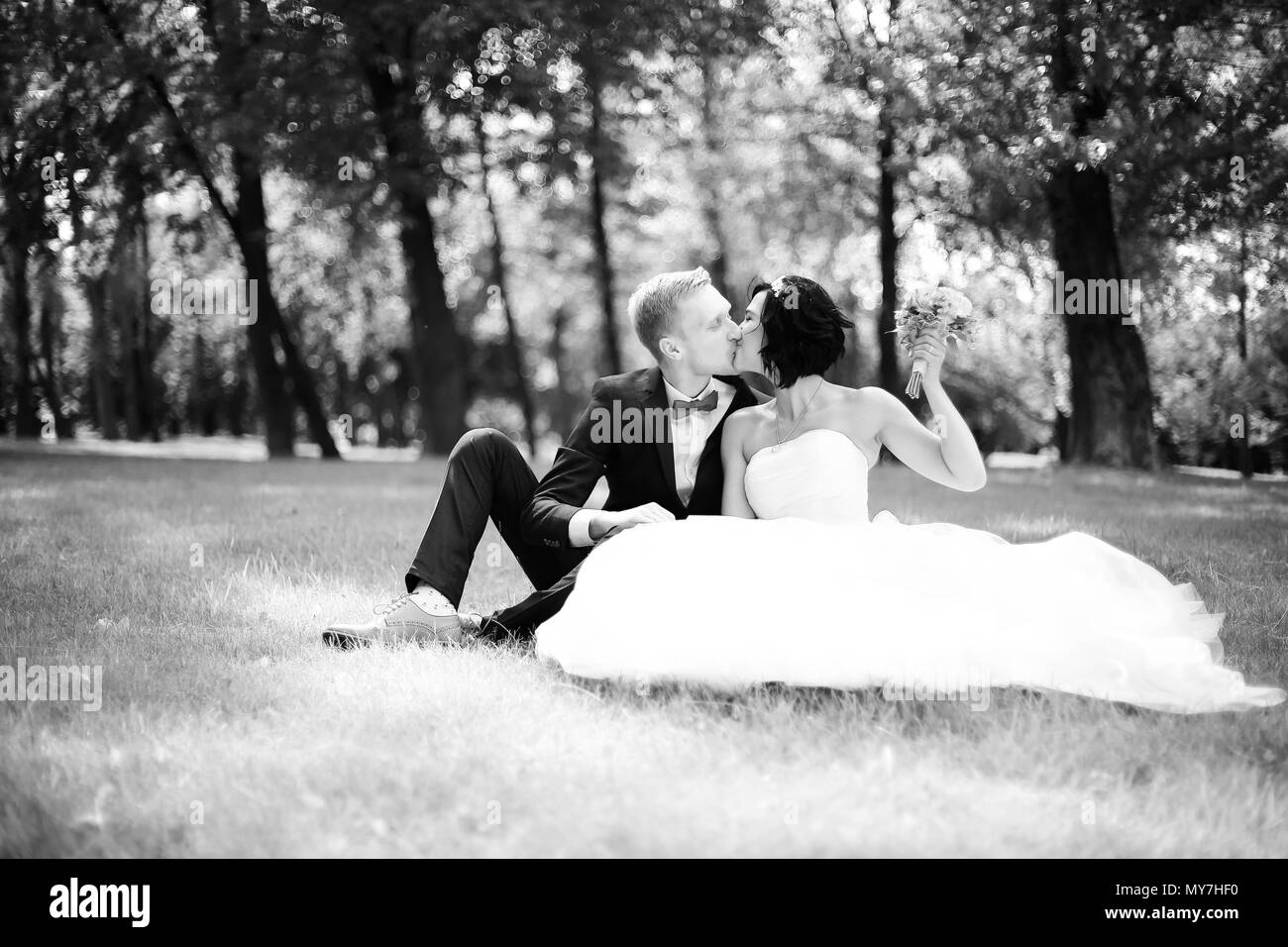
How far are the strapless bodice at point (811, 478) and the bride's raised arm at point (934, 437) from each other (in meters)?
0.22

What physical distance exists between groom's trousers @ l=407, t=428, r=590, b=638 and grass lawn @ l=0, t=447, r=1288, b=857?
1.08 feet

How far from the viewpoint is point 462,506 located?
4.72m

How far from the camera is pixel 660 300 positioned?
15.0 feet

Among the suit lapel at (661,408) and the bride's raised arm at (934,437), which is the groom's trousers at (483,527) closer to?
the suit lapel at (661,408)

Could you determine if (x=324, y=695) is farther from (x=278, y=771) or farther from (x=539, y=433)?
(x=539, y=433)

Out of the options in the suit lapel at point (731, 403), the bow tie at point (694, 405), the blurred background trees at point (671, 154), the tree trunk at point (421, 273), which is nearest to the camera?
the bow tie at point (694, 405)

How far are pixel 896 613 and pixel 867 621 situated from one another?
4.9 inches

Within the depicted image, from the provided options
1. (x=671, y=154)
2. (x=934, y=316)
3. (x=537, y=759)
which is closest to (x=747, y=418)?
(x=934, y=316)

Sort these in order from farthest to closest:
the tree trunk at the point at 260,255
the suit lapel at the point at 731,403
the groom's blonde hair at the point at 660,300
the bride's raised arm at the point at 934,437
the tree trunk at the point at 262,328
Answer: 1. the tree trunk at the point at 262,328
2. the tree trunk at the point at 260,255
3. the suit lapel at the point at 731,403
4. the groom's blonde hair at the point at 660,300
5. the bride's raised arm at the point at 934,437

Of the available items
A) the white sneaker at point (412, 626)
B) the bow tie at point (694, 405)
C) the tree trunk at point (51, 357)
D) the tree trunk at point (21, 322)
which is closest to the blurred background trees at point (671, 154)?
the tree trunk at point (21, 322)

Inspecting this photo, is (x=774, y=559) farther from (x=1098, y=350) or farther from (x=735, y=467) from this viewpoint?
(x=1098, y=350)

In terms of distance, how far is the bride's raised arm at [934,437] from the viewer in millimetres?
4461

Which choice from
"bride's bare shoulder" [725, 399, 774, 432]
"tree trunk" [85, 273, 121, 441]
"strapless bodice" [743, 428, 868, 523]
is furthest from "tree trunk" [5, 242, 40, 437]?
"strapless bodice" [743, 428, 868, 523]

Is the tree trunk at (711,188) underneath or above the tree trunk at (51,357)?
above
